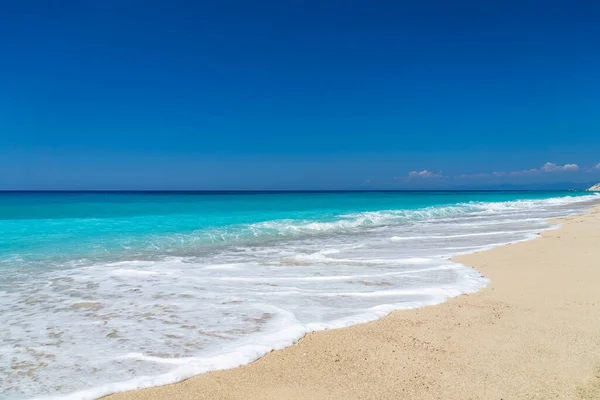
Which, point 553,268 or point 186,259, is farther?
point 186,259

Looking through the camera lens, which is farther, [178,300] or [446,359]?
[178,300]

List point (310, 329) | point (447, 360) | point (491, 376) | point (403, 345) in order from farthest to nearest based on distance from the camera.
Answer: point (310, 329) < point (403, 345) < point (447, 360) < point (491, 376)

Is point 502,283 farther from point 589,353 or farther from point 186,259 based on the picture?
point 186,259

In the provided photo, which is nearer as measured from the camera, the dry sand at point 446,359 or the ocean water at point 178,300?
the dry sand at point 446,359

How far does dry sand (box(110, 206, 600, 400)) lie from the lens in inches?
127

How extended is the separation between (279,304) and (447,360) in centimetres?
257

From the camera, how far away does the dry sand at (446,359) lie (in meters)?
3.23

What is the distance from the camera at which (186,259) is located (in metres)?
9.96

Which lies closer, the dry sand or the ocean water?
the dry sand

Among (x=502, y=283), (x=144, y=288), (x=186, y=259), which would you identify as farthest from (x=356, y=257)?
(x=144, y=288)

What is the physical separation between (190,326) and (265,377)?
165cm

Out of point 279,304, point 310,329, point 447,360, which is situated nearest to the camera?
point 447,360

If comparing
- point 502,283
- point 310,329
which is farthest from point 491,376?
point 502,283

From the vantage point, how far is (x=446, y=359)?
12.3ft
